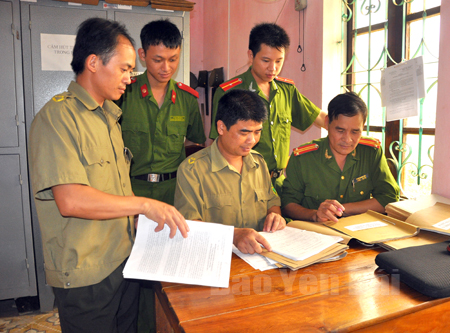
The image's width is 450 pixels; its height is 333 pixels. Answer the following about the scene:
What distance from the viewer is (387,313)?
935mm

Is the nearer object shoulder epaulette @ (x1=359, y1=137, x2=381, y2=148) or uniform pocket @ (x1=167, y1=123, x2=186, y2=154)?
shoulder epaulette @ (x1=359, y1=137, x2=381, y2=148)

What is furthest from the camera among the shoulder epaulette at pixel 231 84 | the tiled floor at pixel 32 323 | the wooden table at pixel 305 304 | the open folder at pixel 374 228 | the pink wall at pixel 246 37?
the pink wall at pixel 246 37

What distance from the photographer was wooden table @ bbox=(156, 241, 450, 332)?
887mm

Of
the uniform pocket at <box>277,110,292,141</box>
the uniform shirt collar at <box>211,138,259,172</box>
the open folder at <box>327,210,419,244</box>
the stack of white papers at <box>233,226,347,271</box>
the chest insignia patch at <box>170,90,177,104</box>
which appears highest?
the chest insignia patch at <box>170,90,177,104</box>

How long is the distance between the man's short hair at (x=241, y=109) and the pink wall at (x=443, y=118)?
88 cm

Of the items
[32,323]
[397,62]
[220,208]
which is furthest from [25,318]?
[397,62]

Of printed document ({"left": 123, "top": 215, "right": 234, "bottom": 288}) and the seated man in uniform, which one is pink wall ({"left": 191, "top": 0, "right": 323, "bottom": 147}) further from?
printed document ({"left": 123, "top": 215, "right": 234, "bottom": 288})

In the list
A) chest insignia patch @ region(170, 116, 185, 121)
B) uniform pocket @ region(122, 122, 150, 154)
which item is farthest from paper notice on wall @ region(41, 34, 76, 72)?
chest insignia patch @ region(170, 116, 185, 121)

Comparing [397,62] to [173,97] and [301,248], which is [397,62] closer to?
[173,97]

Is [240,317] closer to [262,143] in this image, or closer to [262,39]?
[262,143]

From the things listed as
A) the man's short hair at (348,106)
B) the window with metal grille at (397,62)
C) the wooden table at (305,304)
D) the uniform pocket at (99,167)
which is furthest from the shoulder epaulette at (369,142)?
the uniform pocket at (99,167)

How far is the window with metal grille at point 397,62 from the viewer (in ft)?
6.86

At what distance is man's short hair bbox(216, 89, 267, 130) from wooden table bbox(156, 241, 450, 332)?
0.74 m

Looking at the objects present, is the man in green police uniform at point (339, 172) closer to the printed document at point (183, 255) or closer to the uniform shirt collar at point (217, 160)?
the uniform shirt collar at point (217, 160)
